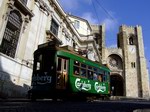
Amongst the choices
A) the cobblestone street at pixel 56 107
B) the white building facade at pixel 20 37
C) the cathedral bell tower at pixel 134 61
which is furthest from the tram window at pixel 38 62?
the cathedral bell tower at pixel 134 61

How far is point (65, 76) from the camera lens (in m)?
10.1

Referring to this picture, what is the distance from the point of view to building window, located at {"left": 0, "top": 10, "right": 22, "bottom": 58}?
13859mm

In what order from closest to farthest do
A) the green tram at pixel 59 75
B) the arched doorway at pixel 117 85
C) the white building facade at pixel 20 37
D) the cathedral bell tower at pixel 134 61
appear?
1. the green tram at pixel 59 75
2. the white building facade at pixel 20 37
3. the cathedral bell tower at pixel 134 61
4. the arched doorway at pixel 117 85

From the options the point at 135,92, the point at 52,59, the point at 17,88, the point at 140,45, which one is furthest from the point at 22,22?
the point at 140,45

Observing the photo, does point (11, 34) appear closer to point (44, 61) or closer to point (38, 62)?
point (38, 62)

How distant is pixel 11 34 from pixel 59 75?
664cm

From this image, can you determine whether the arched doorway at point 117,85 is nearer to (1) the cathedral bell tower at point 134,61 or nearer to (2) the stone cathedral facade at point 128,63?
(2) the stone cathedral facade at point 128,63

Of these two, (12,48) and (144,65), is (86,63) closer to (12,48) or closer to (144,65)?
(12,48)

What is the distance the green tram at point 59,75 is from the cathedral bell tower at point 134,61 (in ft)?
118

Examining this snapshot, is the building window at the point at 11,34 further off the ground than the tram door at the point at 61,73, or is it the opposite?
the building window at the point at 11,34

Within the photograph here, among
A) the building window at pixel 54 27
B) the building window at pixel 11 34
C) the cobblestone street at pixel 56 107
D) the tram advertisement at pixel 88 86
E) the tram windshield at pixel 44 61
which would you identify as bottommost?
the cobblestone street at pixel 56 107

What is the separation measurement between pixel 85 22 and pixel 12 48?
25.9m

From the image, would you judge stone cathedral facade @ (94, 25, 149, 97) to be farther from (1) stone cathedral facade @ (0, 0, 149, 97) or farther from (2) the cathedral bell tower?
(1) stone cathedral facade @ (0, 0, 149, 97)

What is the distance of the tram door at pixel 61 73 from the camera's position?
32.0ft
